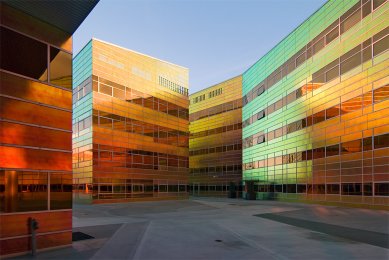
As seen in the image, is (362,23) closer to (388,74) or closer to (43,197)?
(388,74)

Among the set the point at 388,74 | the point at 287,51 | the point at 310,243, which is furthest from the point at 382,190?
the point at 287,51

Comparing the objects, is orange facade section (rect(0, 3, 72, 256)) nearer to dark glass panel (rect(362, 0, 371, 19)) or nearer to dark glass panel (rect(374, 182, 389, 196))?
dark glass panel (rect(374, 182, 389, 196))

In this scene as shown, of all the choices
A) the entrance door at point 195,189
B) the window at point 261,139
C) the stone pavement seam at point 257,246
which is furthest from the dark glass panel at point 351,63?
the entrance door at point 195,189

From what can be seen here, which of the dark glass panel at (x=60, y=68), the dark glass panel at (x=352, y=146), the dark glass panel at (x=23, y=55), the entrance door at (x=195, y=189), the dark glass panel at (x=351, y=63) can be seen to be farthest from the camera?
the entrance door at (x=195, y=189)

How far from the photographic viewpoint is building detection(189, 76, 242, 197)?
6347 centimetres

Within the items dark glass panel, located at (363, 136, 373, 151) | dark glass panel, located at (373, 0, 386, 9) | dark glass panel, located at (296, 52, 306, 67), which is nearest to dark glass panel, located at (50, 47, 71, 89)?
dark glass panel, located at (363, 136, 373, 151)

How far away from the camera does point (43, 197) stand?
1166cm

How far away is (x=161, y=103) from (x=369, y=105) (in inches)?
1094

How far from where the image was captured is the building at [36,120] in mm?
10625

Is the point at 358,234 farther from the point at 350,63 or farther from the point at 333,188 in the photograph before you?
the point at 350,63

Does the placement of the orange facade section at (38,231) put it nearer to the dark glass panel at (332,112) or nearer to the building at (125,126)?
the building at (125,126)

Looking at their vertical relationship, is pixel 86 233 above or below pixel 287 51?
below

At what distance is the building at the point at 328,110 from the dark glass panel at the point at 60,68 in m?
25.0

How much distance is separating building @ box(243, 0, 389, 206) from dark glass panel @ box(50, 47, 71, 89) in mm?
24985
